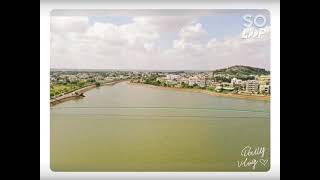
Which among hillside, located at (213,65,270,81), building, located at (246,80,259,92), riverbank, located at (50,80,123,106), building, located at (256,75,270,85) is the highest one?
hillside, located at (213,65,270,81)

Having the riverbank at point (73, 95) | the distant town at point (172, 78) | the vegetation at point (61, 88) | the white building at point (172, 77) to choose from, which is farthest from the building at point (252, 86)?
the vegetation at point (61, 88)

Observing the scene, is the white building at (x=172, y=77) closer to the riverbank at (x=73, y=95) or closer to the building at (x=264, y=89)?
the riverbank at (x=73, y=95)

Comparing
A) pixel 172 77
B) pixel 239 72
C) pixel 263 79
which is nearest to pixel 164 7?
pixel 172 77

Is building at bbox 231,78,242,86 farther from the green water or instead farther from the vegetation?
the vegetation

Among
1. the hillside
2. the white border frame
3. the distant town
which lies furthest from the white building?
the white border frame

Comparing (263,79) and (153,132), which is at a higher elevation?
(263,79)

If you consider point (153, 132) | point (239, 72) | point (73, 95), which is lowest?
point (153, 132)

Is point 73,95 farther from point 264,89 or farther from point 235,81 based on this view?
point 264,89
